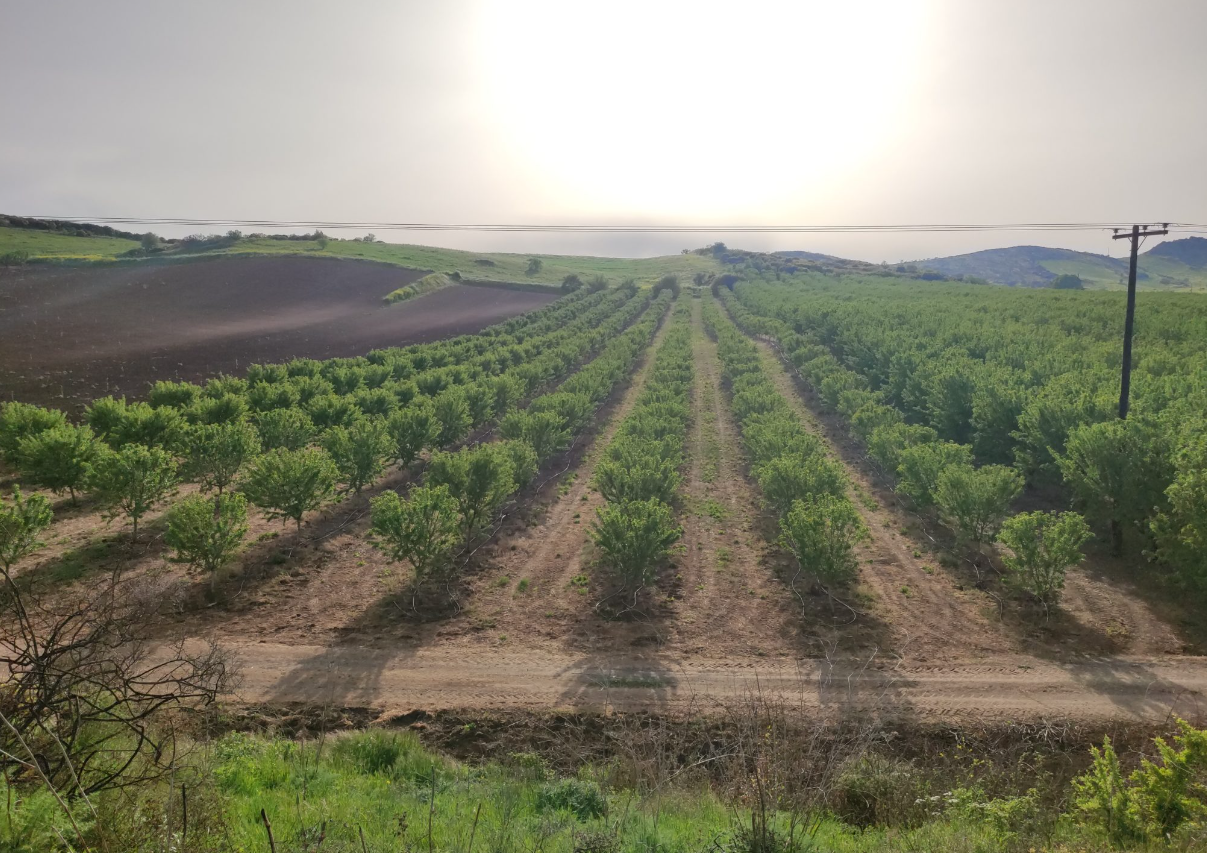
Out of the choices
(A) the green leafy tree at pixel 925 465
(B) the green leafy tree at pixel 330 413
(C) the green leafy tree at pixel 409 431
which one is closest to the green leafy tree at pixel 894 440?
(A) the green leafy tree at pixel 925 465

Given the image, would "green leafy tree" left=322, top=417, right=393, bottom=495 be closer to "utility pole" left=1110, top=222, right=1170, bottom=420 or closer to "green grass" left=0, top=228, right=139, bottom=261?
"utility pole" left=1110, top=222, right=1170, bottom=420

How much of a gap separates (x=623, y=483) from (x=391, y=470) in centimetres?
1331

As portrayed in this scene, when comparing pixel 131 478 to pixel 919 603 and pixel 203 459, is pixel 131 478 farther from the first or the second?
pixel 919 603

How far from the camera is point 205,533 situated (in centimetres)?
1655

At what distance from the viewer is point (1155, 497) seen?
1888cm

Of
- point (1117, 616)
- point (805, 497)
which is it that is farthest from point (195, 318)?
point (1117, 616)

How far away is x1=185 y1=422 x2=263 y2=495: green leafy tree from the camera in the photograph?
2153cm

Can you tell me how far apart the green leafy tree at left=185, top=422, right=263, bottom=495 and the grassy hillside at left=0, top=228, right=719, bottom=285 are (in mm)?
78559

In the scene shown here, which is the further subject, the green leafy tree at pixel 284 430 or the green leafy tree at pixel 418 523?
the green leafy tree at pixel 284 430

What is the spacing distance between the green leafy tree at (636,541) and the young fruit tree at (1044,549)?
9622mm

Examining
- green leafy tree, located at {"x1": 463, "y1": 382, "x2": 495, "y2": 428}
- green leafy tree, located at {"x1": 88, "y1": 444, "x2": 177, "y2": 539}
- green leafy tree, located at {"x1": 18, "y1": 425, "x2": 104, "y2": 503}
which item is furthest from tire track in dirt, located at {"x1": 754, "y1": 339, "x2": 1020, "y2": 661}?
green leafy tree, located at {"x1": 18, "y1": 425, "x2": 104, "y2": 503}

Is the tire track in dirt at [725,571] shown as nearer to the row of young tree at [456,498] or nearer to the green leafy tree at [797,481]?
the green leafy tree at [797,481]

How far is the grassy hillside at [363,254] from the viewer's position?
82.6 m

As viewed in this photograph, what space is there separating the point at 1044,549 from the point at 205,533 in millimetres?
23320
